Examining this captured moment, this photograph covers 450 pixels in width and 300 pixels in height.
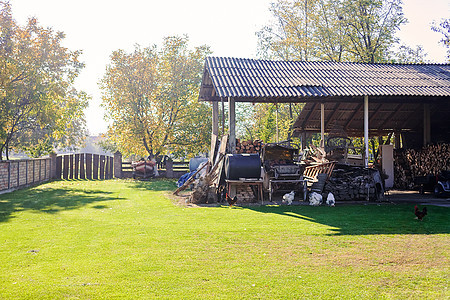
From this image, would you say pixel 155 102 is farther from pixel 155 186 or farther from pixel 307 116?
pixel 307 116

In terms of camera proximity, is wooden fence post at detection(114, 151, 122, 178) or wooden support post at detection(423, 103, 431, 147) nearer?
wooden support post at detection(423, 103, 431, 147)

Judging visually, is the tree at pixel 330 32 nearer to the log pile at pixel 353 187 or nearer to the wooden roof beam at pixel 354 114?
the wooden roof beam at pixel 354 114

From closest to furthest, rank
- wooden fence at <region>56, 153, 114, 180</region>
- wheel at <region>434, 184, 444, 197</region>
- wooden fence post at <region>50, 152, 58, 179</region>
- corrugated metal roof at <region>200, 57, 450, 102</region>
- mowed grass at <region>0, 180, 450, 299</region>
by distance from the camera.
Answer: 1. mowed grass at <region>0, 180, 450, 299</region>
2. corrugated metal roof at <region>200, 57, 450, 102</region>
3. wheel at <region>434, 184, 444, 197</region>
4. wooden fence post at <region>50, 152, 58, 179</region>
5. wooden fence at <region>56, 153, 114, 180</region>

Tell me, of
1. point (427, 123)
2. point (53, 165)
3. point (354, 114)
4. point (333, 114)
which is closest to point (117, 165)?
point (53, 165)

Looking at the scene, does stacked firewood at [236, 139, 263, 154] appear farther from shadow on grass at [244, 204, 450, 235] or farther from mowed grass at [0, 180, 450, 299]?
mowed grass at [0, 180, 450, 299]

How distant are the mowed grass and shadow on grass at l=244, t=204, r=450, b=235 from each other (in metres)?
0.03

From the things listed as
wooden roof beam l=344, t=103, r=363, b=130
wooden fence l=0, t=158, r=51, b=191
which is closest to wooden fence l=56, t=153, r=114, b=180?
wooden fence l=0, t=158, r=51, b=191

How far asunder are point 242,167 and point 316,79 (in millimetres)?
5151

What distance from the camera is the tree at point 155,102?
90.5 ft

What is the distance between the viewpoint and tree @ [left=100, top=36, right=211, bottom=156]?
27.6 metres

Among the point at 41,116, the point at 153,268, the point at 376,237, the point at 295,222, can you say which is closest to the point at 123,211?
the point at 295,222

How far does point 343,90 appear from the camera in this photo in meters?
14.5

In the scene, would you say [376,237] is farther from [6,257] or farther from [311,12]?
[311,12]

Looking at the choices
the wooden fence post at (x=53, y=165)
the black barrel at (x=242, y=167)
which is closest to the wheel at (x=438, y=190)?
the black barrel at (x=242, y=167)
